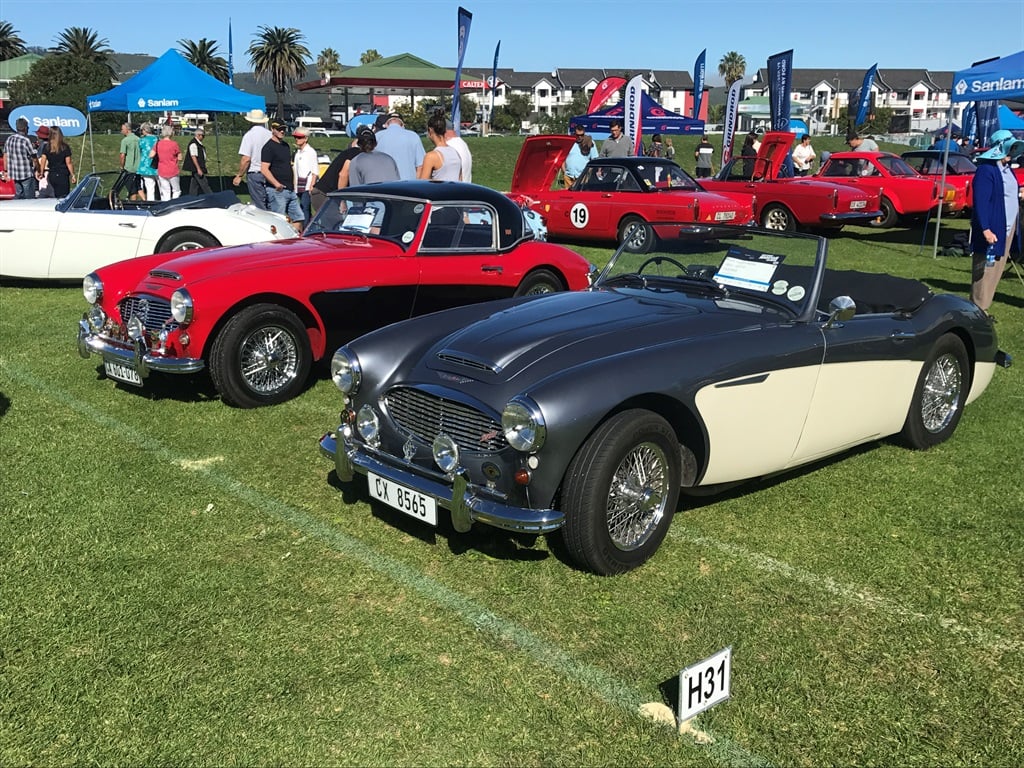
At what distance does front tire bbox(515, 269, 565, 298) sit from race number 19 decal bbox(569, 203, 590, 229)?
23.0 feet

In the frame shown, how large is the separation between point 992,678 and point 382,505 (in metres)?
2.86

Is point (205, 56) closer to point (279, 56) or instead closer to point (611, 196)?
point (279, 56)

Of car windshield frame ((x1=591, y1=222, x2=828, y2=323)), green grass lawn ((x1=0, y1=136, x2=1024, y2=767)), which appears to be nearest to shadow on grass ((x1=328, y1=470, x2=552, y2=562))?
green grass lawn ((x1=0, y1=136, x2=1024, y2=767))

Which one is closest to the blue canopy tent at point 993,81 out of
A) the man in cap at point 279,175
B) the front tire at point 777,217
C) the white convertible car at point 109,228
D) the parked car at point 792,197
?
the parked car at point 792,197

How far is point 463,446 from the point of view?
3.88 meters

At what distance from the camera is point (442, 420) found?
4000 mm

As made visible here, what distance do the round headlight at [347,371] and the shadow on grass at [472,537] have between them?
0.69 metres

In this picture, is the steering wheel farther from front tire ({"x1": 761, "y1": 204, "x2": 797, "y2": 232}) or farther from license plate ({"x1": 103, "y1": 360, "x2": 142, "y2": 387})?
front tire ({"x1": 761, "y1": 204, "x2": 797, "y2": 232})

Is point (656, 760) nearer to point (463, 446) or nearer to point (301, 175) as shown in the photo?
point (463, 446)

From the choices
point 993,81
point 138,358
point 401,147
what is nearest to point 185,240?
point 401,147

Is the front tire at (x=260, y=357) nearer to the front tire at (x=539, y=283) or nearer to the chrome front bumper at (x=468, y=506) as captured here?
the front tire at (x=539, y=283)

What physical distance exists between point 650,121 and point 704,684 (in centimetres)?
2984

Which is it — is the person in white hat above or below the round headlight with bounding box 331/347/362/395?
above

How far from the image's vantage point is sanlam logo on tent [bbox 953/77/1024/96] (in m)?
12.8
